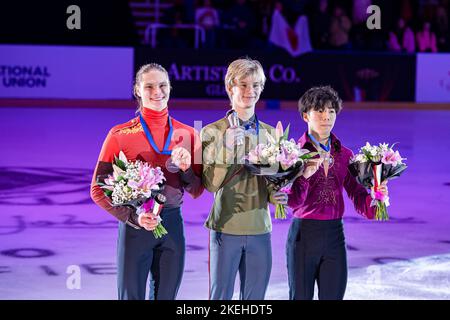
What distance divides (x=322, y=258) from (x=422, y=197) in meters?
5.19

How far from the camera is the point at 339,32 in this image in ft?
64.7

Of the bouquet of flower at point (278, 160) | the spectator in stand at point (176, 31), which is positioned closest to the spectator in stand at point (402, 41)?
the spectator in stand at point (176, 31)

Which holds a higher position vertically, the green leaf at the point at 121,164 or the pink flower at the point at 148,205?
the green leaf at the point at 121,164

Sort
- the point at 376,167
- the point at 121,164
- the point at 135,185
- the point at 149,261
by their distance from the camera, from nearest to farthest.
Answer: the point at 135,185
the point at 121,164
the point at 149,261
the point at 376,167

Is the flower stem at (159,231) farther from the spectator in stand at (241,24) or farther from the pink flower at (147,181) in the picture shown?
the spectator in stand at (241,24)

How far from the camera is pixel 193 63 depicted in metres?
18.6

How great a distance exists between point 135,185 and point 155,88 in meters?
0.63

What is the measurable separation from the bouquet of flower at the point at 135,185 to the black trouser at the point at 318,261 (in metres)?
0.73

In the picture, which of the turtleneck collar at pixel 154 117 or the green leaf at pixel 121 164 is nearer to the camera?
the green leaf at pixel 121 164

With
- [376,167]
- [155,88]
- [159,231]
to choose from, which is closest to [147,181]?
[159,231]

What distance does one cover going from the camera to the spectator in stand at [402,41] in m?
19.9

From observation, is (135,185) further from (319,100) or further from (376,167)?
(376,167)

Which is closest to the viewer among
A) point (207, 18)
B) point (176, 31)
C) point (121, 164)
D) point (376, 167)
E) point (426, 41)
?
point (121, 164)

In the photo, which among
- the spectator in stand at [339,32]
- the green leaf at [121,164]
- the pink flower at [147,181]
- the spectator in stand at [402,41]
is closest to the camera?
the pink flower at [147,181]
